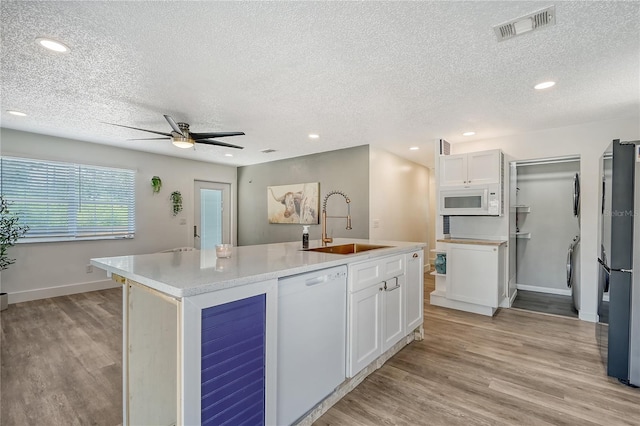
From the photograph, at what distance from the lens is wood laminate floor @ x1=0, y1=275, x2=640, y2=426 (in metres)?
1.82

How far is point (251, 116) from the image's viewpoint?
345cm

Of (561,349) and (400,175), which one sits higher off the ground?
(400,175)

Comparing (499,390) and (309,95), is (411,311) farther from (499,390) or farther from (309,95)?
(309,95)

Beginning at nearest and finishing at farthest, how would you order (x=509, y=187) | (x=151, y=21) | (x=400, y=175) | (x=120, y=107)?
(x=151, y=21)
(x=120, y=107)
(x=509, y=187)
(x=400, y=175)

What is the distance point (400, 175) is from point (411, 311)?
3.54 meters

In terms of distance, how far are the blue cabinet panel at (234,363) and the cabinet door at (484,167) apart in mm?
3458

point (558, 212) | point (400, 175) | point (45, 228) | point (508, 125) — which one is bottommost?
point (45, 228)

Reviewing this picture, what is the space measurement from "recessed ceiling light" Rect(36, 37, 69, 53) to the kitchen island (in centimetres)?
154

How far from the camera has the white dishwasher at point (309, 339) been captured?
156 centimetres

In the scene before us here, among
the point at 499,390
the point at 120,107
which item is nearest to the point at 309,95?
the point at 120,107

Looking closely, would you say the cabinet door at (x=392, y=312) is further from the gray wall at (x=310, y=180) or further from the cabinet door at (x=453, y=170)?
the cabinet door at (x=453, y=170)

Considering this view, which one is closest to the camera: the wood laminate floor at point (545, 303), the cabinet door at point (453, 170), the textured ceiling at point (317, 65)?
the textured ceiling at point (317, 65)

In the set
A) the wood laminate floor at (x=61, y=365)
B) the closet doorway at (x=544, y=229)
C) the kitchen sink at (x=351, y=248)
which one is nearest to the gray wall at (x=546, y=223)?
the closet doorway at (x=544, y=229)

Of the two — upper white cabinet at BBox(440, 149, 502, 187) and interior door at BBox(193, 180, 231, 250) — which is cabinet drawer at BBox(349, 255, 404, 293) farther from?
interior door at BBox(193, 180, 231, 250)
